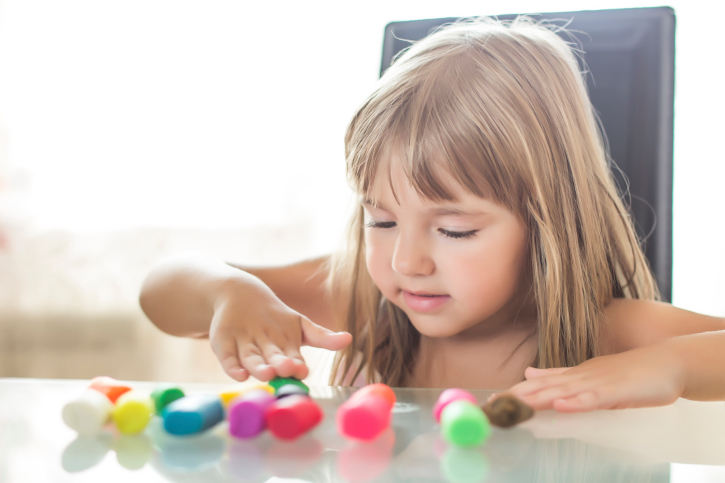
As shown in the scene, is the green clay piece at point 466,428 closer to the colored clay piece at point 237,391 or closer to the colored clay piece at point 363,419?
the colored clay piece at point 363,419

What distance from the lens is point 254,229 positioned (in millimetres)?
2041

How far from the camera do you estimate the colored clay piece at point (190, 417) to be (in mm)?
402

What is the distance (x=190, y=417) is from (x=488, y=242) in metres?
0.45

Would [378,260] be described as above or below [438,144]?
below

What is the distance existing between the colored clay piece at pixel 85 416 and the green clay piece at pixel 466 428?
0.82 ft

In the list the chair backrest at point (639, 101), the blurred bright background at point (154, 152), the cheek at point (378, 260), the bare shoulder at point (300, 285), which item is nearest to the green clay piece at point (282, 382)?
the cheek at point (378, 260)

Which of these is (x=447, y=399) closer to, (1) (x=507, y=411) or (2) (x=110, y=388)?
(1) (x=507, y=411)

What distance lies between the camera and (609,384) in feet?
1.69

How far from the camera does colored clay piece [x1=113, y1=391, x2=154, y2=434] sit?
1.40 ft

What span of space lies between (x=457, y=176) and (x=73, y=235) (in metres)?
1.99

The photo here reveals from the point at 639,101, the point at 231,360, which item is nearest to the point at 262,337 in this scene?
the point at 231,360

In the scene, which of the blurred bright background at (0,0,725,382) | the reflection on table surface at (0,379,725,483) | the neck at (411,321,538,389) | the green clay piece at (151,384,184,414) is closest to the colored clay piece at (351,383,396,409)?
the reflection on table surface at (0,379,725,483)

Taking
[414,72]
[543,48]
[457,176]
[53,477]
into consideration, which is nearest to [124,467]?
[53,477]

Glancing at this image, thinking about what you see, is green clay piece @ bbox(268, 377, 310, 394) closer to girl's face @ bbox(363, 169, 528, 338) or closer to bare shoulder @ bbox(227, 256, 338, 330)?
girl's face @ bbox(363, 169, 528, 338)
